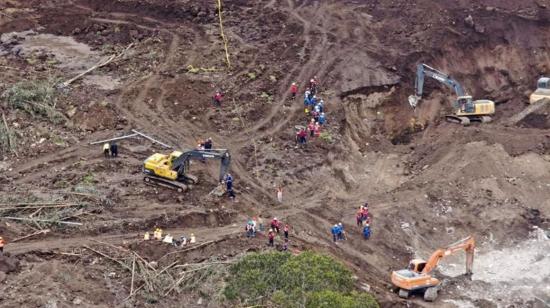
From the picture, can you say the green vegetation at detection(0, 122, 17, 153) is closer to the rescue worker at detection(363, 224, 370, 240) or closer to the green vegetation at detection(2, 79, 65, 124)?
the green vegetation at detection(2, 79, 65, 124)

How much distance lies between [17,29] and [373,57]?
24.6 metres

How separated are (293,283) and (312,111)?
20275mm

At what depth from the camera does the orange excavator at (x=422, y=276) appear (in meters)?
33.8

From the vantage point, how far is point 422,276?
3403 centimetres

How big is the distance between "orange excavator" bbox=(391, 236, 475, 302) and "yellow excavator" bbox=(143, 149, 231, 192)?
10.1 meters

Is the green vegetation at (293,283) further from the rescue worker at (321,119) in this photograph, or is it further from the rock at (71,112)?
the rock at (71,112)

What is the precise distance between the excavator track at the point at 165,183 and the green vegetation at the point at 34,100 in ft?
25.4

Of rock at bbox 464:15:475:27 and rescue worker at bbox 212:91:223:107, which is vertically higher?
rock at bbox 464:15:475:27

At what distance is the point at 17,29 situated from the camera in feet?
181

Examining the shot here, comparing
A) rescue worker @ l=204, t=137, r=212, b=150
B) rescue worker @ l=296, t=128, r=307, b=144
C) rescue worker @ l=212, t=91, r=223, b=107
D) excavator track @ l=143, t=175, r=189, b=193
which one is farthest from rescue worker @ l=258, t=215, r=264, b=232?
rescue worker @ l=212, t=91, r=223, b=107

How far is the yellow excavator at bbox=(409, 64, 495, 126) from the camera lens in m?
47.6

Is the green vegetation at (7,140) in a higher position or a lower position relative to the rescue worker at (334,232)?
higher

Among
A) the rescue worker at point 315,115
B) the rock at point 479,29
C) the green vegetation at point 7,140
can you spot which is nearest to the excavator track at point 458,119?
the rescue worker at point 315,115

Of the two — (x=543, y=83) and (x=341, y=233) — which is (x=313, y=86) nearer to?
(x=341, y=233)
